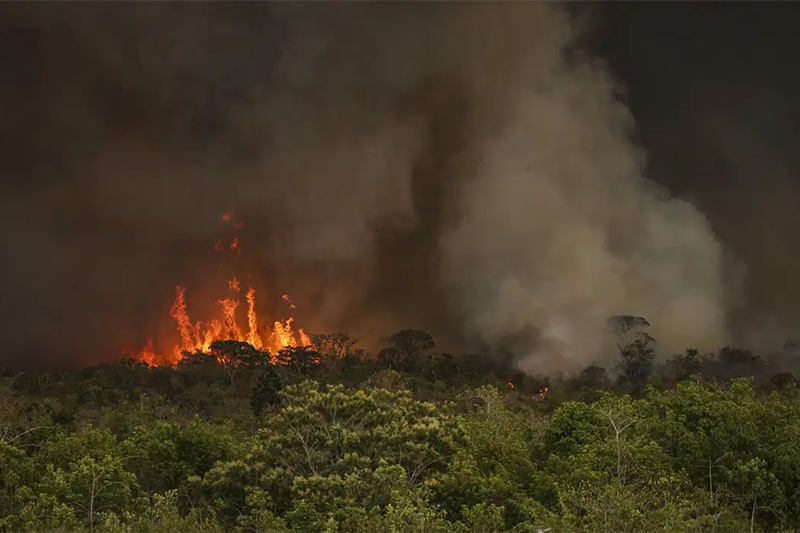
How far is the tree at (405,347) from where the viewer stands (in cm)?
15359

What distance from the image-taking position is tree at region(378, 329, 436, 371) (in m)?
154

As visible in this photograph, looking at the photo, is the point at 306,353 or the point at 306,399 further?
the point at 306,353

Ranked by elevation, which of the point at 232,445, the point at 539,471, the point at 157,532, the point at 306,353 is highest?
the point at 306,353

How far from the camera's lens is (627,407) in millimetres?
39219

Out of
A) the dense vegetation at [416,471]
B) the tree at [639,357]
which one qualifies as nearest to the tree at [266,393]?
the dense vegetation at [416,471]

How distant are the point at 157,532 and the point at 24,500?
816cm

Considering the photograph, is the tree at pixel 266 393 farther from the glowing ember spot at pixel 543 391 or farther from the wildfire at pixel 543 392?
the glowing ember spot at pixel 543 391

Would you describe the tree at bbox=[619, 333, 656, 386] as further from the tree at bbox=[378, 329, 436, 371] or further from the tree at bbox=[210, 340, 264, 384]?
the tree at bbox=[210, 340, 264, 384]

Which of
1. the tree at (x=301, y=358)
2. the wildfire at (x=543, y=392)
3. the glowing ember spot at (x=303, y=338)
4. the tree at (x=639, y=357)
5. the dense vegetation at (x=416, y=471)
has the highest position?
the glowing ember spot at (x=303, y=338)

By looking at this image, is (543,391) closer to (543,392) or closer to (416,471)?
(543,392)

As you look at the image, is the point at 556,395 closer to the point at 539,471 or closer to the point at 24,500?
the point at 539,471

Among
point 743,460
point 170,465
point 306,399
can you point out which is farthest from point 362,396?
point 743,460

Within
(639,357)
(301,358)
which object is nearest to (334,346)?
(301,358)

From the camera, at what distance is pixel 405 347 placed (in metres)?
156
